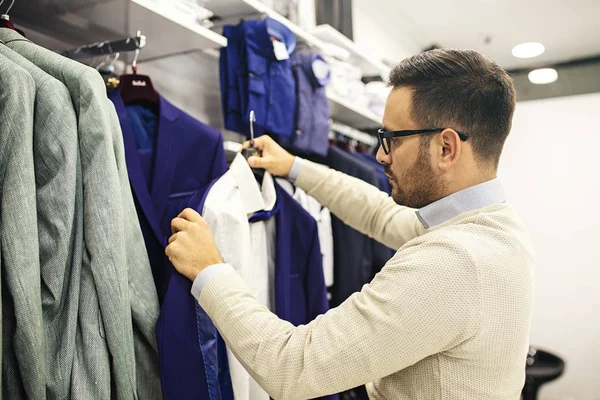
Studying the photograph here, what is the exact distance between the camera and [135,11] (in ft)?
4.03

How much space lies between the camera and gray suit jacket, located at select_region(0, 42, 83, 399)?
924mm

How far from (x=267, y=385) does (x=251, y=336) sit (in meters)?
0.11

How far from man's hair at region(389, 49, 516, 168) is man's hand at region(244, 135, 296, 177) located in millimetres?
549

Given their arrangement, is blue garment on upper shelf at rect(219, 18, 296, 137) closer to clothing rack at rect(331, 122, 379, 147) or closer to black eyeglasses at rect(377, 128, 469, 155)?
black eyeglasses at rect(377, 128, 469, 155)

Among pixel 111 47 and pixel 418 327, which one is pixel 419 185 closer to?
pixel 418 327

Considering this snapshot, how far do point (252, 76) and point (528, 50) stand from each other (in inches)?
155

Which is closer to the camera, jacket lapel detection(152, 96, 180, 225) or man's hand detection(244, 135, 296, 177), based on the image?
jacket lapel detection(152, 96, 180, 225)

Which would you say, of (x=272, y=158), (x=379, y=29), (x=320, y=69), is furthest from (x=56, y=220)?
(x=379, y=29)

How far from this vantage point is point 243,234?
1293mm

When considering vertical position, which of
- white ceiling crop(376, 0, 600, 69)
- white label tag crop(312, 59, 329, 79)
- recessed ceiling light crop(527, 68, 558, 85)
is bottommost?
white label tag crop(312, 59, 329, 79)

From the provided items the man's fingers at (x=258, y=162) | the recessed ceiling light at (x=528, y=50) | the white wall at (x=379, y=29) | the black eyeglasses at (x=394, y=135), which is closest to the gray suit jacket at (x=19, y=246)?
the man's fingers at (x=258, y=162)

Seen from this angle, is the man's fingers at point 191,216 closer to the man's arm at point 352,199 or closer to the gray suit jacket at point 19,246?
the gray suit jacket at point 19,246

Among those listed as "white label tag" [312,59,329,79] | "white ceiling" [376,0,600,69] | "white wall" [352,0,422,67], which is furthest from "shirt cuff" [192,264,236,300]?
"white ceiling" [376,0,600,69]

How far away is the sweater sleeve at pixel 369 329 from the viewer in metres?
0.98
